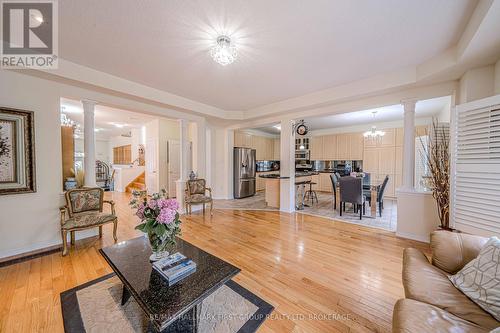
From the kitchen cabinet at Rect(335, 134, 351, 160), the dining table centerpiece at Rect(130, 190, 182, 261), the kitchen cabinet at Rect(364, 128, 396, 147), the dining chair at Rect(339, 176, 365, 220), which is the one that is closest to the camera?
the dining table centerpiece at Rect(130, 190, 182, 261)

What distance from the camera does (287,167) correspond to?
468 cm

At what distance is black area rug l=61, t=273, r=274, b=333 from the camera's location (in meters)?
1.43

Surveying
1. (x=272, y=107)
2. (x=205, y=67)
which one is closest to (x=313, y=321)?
(x=205, y=67)

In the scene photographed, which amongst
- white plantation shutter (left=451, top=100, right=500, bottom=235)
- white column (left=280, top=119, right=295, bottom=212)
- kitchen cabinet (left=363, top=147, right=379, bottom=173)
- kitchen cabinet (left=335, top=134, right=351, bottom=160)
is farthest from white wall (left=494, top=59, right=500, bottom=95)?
kitchen cabinet (left=335, top=134, right=351, bottom=160)

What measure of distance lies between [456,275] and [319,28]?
7.92 feet

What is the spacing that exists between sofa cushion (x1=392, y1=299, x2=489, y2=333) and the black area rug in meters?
0.97

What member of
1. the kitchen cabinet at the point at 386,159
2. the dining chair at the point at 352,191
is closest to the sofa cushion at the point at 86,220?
the dining chair at the point at 352,191

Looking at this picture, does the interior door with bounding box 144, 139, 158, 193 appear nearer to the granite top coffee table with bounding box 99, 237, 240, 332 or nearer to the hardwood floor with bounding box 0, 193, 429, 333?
the hardwood floor with bounding box 0, 193, 429, 333

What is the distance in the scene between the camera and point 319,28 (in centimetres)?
189

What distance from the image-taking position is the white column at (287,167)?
463 cm

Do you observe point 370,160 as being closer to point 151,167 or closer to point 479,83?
point 479,83

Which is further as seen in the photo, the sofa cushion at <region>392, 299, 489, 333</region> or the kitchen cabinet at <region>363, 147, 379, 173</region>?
the kitchen cabinet at <region>363, 147, 379, 173</region>

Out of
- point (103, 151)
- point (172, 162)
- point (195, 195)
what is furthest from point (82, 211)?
point (103, 151)

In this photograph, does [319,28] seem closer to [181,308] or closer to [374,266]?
[181,308]
